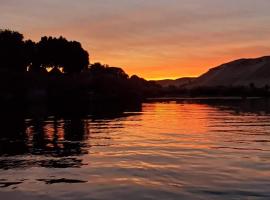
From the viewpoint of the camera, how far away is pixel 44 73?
174 meters

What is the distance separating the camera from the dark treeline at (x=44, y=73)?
14500 centimetres

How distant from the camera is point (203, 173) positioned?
22.4 meters

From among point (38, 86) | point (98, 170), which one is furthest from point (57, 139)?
point (38, 86)

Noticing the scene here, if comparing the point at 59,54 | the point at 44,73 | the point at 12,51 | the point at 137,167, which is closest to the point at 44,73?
the point at 44,73

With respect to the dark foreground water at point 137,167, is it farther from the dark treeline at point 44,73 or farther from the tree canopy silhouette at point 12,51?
the tree canopy silhouette at point 12,51

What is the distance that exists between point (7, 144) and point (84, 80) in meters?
151

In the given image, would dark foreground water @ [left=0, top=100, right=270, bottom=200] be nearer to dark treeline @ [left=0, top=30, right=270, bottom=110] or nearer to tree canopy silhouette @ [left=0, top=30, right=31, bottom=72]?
dark treeline @ [left=0, top=30, right=270, bottom=110]

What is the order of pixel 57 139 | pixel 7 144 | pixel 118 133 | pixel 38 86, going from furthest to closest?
pixel 38 86 → pixel 118 133 → pixel 57 139 → pixel 7 144

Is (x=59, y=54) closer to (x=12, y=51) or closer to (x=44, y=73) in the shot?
(x=44, y=73)

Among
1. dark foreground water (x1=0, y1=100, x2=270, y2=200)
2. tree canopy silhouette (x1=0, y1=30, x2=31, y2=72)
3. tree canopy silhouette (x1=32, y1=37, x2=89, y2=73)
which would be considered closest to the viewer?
dark foreground water (x1=0, y1=100, x2=270, y2=200)

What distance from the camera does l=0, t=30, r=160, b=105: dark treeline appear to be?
145000mm

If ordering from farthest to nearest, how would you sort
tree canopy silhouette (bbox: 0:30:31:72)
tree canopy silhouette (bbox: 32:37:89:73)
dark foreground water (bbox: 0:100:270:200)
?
tree canopy silhouette (bbox: 32:37:89:73)
tree canopy silhouette (bbox: 0:30:31:72)
dark foreground water (bbox: 0:100:270:200)

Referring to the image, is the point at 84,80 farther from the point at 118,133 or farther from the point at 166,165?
the point at 166,165

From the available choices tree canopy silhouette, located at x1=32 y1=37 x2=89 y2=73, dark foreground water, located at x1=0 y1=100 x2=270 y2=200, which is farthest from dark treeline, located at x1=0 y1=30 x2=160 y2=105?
dark foreground water, located at x1=0 y1=100 x2=270 y2=200
